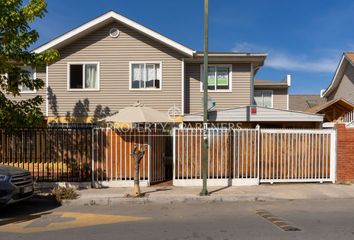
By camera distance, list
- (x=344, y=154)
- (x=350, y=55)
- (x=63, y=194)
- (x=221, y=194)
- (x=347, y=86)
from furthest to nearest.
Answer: (x=347, y=86) → (x=350, y=55) → (x=344, y=154) → (x=221, y=194) → (x=63, y=194)

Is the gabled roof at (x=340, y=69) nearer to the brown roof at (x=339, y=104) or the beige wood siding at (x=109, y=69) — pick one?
the brown roof at (x=339, y=104)

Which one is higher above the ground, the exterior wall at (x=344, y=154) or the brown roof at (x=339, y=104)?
the brown roof at (x=339, y=104)

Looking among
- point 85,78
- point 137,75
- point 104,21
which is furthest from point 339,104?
point 85,78

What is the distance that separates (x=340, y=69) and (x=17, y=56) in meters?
21.2

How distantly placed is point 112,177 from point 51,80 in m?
7.52

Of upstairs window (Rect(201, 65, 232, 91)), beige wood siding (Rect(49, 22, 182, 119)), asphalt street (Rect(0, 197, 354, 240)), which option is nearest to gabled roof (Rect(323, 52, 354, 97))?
upstairs window (Rect(201, 65, 232, 91))

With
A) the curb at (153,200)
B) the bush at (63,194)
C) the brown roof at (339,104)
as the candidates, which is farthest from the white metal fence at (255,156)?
the brown roof at (339,104)

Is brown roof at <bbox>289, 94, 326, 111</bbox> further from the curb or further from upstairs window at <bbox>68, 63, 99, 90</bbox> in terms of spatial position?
the curb

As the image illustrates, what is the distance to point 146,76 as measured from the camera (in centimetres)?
1847

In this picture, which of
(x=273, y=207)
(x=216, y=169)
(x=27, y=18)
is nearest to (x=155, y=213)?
(x=273, y=207)

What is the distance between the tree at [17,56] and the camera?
11.2m

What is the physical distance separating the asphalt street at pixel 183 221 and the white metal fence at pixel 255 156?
7.56ft

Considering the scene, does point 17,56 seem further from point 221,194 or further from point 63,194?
point 221,194

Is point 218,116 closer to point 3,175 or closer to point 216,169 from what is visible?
point 216,169
